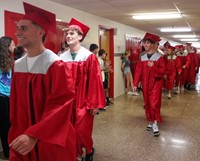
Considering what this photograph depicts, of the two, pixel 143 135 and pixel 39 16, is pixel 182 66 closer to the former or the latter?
pixel 143 135

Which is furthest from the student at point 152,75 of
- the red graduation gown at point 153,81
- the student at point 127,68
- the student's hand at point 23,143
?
the student at point 127,68

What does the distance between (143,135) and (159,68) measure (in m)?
1.11

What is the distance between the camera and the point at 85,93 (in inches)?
116

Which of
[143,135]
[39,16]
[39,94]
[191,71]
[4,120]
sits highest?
[39,16]

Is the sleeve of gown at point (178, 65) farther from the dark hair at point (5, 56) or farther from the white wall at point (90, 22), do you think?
the dark hair at point (5, 56)

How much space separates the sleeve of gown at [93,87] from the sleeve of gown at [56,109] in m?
1.26

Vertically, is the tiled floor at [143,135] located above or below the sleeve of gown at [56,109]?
below

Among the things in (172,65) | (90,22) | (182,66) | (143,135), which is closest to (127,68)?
(172,65)

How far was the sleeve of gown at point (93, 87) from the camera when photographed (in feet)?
9.55

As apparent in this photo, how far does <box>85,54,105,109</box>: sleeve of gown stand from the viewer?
2911mm

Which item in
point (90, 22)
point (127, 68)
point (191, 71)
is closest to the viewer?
point (90, 22)

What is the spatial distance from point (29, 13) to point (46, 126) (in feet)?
2.25

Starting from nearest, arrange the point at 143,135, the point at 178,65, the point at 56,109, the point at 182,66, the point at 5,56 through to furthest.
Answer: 1. the point at 56,109
2. the point at 5,56
3. the point at 143,135
4. the point at 178,65
5. the point at 182,66

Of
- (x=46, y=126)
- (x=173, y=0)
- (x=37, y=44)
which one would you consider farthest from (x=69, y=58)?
(x=173, y=0)
